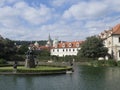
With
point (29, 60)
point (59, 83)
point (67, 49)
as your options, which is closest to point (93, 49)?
point (29, 60)

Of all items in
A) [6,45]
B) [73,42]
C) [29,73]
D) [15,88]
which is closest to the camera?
[15,88]

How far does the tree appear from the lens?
274 ft

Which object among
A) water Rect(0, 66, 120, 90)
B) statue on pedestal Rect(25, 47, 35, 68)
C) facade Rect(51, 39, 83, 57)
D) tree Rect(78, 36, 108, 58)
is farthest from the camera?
facade Rect(51, 39, 83, 57)

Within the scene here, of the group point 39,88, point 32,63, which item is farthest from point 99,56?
point 39,88

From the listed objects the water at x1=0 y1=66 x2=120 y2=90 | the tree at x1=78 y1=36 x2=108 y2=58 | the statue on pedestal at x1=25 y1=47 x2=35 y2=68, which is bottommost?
the water at x1=0 y1=66 x2=120 y2=90

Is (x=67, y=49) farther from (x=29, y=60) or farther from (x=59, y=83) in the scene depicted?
(x=59, y=83)

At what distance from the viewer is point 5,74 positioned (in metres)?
39.8

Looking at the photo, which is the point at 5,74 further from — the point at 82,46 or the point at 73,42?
the point at 73,42

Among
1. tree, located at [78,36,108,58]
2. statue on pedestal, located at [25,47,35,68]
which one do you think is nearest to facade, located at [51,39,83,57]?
tree, located at [78,36,108,58]

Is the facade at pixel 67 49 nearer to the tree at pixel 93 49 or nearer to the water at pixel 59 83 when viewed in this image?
the tree at pixel 93 49

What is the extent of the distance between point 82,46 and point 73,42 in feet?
148

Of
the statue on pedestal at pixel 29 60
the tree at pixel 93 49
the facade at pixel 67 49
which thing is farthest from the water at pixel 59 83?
the facade at pixel 67 49

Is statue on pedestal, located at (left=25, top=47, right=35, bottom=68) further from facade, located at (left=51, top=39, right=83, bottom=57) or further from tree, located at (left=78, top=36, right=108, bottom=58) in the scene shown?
facade, located at (left=51, top=39, right=83, bottom=57)

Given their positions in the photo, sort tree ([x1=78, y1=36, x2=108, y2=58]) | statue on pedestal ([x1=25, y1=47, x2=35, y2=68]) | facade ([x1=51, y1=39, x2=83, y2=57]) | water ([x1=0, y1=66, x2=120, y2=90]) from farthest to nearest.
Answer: facade ([x1=51, y1=39, x2=83, y2=57]), tree ([x1=78, y1=36, x2=108, y2=58]), statue on pedestal ([x1=25, y1=47, x2=35, y2=68]), water ([x1=0, y1=66, x2=120, y2=90])
